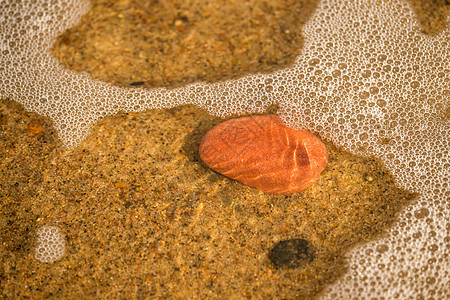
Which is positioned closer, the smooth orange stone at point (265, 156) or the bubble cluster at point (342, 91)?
the smooth orange stone at point (265, 156)

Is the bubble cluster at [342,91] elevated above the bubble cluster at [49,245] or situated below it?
above

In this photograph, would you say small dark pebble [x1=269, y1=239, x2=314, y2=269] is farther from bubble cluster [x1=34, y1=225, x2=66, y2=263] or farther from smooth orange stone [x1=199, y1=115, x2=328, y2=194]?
bubble cluster [x1=34, y1=225, x2=66, y2=263]

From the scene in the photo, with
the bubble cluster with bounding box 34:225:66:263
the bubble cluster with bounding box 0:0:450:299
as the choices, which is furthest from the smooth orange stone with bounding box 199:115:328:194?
the bubble cluster with bounding box 34:225:66:263

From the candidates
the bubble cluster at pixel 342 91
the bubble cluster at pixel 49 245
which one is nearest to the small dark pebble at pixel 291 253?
the bubble cluster at pixel 342 91

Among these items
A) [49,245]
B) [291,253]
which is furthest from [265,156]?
[49,245]

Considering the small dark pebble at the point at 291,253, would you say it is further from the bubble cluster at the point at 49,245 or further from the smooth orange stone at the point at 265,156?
the bubble cluster at the point at 49,245

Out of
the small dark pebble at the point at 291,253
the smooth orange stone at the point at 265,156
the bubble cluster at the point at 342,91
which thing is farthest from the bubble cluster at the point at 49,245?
the small dark pebble at the point at 291,253
